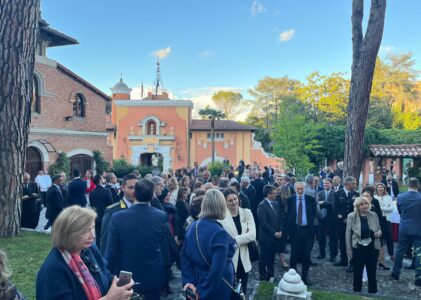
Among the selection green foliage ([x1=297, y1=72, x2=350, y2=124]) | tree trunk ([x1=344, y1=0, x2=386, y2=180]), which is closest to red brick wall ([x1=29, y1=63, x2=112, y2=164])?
tree trunk ([x1=344, y1=0, x2=386, y2=180])

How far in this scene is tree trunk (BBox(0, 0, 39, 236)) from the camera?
7.74 meters

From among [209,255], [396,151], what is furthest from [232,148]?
[209,255]

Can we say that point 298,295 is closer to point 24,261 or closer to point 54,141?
point 24,261

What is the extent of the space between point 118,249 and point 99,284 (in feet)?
3.45

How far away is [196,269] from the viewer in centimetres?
323

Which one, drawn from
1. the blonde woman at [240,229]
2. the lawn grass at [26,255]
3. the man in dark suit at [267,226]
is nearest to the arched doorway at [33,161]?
the lawn grass at [26,255]

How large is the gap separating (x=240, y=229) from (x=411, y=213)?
3944 mm

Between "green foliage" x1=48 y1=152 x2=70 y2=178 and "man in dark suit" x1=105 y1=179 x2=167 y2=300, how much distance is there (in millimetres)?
17371

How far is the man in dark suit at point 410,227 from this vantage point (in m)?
6.45

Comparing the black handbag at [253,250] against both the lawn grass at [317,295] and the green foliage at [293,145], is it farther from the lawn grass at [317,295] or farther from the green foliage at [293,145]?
the green foliage at [293,145]

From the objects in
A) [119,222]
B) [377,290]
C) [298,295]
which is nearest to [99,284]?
[119,222]

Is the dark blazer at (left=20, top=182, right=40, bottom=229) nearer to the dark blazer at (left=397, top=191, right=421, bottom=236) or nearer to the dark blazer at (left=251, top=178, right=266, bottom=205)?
the dark blazer at (left=251, top=178, right=266, bottom=205)

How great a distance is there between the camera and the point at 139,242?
11.1ft

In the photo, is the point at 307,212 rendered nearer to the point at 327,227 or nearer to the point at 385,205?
the point at 327,227
